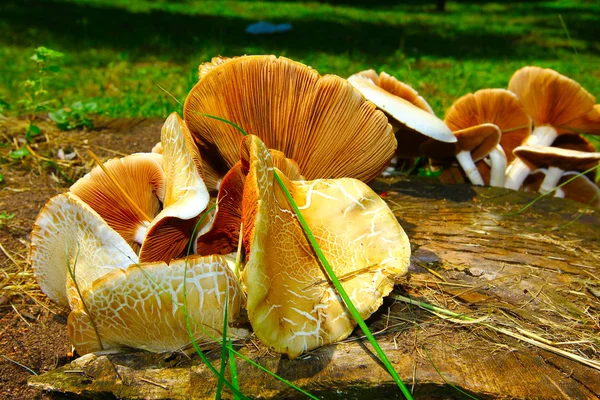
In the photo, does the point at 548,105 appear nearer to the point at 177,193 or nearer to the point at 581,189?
the point at 581,189

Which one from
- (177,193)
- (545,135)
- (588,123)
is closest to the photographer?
(177,193)

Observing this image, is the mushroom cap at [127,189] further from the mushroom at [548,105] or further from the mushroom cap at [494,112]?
the mushroom at [548,105]

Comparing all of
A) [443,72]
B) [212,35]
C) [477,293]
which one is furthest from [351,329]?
[212,35]

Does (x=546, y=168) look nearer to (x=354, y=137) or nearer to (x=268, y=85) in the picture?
(x=354, y=137)

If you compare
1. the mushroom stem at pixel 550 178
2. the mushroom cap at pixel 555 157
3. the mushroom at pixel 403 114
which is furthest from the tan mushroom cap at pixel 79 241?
the mushroom stem at pixel 550 178

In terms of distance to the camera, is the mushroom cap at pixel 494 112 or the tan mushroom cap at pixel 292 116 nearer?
the tan mushroom cap at pixel 292 116

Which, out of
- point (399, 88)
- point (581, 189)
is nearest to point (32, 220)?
point (399, 88)
